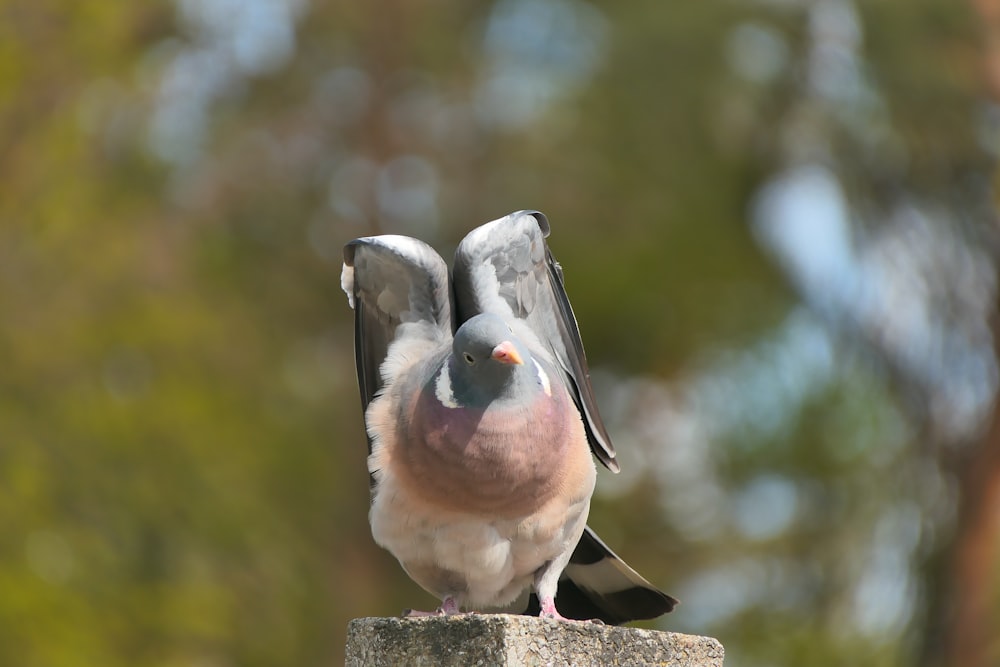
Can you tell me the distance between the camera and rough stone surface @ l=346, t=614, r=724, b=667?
2.79 m

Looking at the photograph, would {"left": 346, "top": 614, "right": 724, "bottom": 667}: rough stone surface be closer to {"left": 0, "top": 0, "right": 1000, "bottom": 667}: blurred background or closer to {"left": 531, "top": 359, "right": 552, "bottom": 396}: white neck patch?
{"left": 531, "top": 359, "right": 552, "bottom": 396}: white neck patch

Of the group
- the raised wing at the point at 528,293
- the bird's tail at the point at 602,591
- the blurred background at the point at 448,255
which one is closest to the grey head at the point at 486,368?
the raised wing at the point at 528,293

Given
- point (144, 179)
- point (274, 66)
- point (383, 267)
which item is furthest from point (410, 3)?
point (383, 267)

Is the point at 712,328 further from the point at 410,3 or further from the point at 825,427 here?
the point at 410,3

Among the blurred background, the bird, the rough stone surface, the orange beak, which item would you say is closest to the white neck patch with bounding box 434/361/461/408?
the bird

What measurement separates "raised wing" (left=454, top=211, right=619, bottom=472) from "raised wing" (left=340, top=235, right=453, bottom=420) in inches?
3.4

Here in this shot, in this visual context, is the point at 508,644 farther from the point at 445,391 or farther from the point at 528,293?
the point at 528,293

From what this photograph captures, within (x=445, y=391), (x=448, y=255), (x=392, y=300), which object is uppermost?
(x=448, y=255)

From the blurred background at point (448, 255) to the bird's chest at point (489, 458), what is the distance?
5447 mm

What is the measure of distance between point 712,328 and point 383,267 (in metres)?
7.87

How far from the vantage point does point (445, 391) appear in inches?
122

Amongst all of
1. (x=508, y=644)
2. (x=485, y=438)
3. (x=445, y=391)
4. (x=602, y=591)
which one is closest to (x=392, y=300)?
(x=445, y=391)

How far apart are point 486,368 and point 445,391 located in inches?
5.4

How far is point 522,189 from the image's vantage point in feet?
37.4
